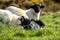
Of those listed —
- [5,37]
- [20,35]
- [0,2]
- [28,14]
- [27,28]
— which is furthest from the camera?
[0,2]

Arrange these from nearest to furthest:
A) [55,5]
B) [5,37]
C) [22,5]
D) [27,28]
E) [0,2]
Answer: [5,37], [27,28], [0,2], [22,5], [55,5]

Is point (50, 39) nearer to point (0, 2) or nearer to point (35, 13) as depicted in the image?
point (35, 13)

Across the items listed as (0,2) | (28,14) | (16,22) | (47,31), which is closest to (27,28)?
(16,22)

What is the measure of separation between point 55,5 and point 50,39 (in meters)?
24.8

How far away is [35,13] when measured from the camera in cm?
1519

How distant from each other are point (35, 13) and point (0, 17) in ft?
11.8

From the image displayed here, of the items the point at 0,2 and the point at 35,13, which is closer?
the point at 35,13

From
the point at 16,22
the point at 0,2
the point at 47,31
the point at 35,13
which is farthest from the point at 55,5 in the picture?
the point at 47,31

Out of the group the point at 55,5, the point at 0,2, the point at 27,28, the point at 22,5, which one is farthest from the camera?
the point at 55,5

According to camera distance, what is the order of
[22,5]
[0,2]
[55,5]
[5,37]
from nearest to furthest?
1. [5,37]
2. [0,2]
3. [22,5]
4. [55,5]

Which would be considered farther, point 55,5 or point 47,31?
point 55,5

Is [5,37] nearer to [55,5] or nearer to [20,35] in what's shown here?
[20,35]

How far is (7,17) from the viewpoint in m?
12.1

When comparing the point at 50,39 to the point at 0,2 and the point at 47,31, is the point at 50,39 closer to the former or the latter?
the point at 47,31
